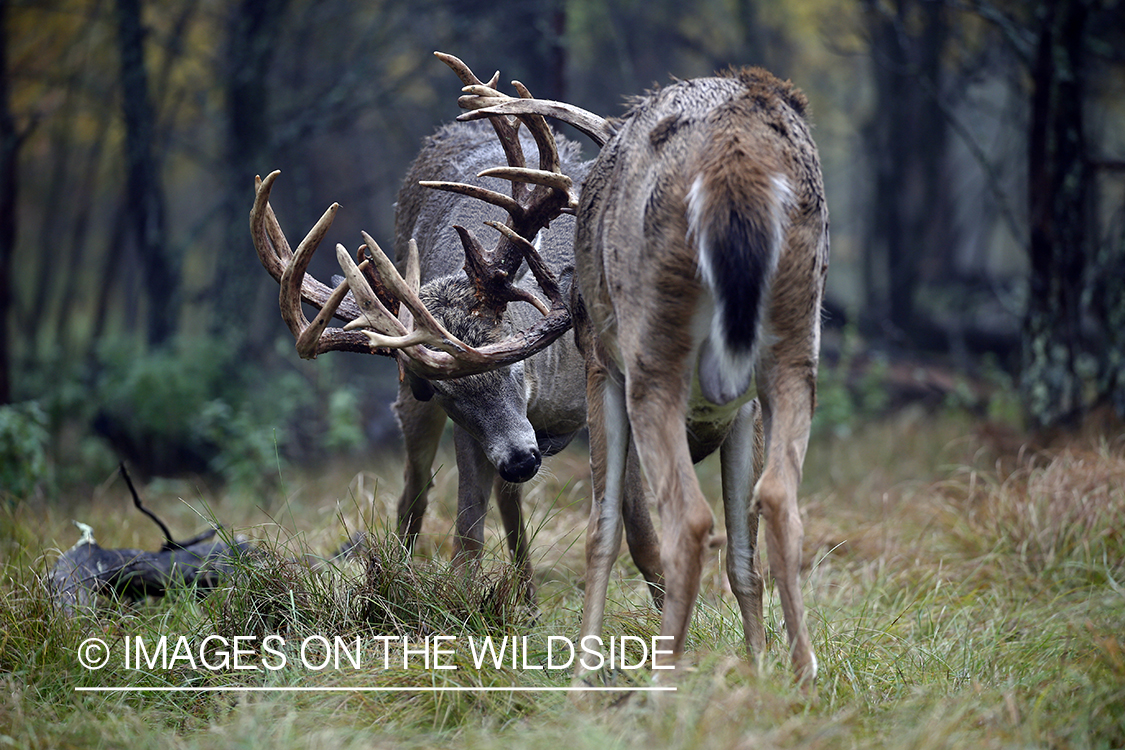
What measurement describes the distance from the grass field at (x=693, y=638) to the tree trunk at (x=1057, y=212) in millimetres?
966

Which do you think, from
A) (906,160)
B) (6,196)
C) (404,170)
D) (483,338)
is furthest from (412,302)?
(906,160)

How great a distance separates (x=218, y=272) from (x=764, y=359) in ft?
26.3

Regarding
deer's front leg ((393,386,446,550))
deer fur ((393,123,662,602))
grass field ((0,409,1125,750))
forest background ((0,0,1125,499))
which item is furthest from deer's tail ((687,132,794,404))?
forest background ((0,0,1125,499))

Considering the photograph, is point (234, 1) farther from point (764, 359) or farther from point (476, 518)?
point (764, 359)

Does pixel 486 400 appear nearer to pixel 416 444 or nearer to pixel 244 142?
pixel 416 444

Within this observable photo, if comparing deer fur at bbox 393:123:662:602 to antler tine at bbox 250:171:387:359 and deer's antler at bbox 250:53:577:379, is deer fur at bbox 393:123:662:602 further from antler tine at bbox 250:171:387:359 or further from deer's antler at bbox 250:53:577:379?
antler tine at bbox 250:171:387:359

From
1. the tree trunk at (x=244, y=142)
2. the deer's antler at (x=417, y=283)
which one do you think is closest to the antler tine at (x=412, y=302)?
the deer's antler at (x=417, y=283)

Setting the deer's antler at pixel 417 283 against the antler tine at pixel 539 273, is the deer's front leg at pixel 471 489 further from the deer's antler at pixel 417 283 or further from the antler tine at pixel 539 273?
the antler tine at pixel 539 273

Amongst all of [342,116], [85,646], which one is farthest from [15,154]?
[85,646]

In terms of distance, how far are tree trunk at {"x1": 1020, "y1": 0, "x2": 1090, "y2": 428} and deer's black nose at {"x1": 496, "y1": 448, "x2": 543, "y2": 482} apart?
4.36m

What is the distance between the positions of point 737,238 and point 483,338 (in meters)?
1.77

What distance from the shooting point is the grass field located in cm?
269

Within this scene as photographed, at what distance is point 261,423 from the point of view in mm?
8898

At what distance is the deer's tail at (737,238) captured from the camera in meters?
2.60
